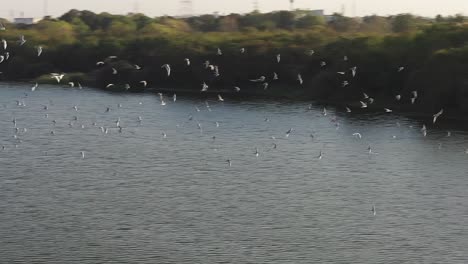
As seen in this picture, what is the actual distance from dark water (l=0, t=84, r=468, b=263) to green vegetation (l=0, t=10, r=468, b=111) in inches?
475

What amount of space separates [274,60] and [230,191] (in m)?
66.6

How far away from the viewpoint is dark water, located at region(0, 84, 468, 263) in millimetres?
41594

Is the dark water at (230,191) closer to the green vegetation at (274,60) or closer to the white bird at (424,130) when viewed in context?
the white bird at (424,130)

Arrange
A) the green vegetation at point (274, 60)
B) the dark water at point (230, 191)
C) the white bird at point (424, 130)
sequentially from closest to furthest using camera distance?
the dark water at point (230, 191) → the white bird at point (424, 130) → the green vegetation at point (274, 60)

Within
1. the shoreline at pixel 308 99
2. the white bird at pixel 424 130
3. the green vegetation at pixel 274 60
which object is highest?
the green vegetation at pixel 274 60

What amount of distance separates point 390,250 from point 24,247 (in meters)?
17.4

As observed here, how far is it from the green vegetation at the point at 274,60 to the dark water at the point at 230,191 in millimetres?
12058

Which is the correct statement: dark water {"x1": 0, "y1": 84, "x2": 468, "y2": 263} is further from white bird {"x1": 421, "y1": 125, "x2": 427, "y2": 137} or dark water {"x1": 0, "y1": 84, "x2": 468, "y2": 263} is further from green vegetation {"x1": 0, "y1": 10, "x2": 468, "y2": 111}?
green vegetation {"x1": 0, "y1": 10, "x2": 468, "y2": 111}

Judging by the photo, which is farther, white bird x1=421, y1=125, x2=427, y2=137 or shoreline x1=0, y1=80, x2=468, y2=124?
shoreline x1=0, y1=80, x2=468, y2=124

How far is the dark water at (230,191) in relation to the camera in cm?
4159

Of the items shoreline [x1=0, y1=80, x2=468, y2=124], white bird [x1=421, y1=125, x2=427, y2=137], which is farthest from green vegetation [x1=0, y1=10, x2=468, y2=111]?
white bird [x1=421, y1=125, x2=427, y2=137]

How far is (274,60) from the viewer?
4611 inches

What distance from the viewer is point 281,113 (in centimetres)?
Result: 8788

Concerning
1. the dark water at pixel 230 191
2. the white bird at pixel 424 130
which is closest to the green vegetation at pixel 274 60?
the white bird at pixel 424 130
